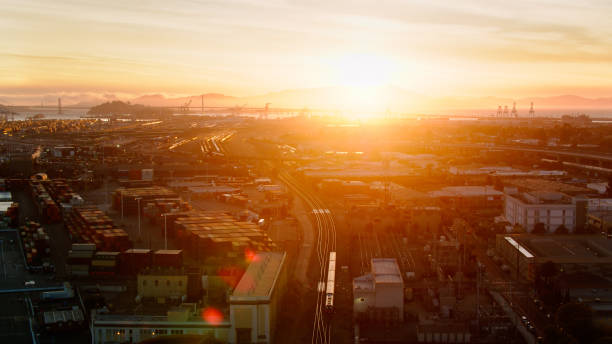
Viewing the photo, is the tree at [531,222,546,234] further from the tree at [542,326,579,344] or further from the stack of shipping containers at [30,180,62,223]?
the stack of shipping containers at [30,180,62,223]

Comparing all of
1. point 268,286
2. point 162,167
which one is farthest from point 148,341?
point 162,167

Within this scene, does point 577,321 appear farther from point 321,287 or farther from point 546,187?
point 546,187

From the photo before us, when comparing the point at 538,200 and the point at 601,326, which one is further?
the point at 538,200

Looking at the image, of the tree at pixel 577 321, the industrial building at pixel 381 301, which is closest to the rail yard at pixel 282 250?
the industrial building at pixel 381 301

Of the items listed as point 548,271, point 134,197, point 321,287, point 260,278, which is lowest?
point 321,287

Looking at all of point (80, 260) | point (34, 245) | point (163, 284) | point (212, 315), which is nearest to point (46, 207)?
point (34, 245)

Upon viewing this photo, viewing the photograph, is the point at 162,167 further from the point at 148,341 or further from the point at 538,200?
the point at 148,341
